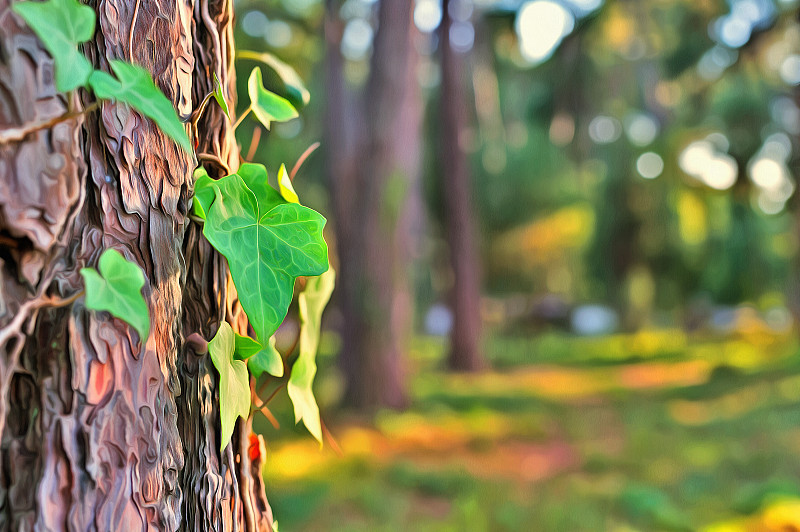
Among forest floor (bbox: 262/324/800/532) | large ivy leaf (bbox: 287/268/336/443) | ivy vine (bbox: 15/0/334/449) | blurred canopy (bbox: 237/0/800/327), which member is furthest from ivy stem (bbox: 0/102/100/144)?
blurred canopy (bbox: 237/0/800/327)

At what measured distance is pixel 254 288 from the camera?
0.64 meters

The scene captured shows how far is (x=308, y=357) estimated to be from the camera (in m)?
0.87

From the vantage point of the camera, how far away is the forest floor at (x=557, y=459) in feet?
9.66

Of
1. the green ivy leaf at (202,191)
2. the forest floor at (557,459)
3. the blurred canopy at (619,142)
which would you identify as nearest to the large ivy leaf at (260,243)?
the green ivy leaf at (202,191)

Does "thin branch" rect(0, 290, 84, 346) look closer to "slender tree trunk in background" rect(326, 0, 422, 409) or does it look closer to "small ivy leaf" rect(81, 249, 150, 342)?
"small ivy leaf" rect(81, 249, 150, 342)

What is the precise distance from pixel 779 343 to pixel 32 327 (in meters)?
10.5

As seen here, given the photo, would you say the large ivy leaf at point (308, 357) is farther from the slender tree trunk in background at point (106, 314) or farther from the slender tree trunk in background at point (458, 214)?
the slender tree trunk in background at point (458, 214)

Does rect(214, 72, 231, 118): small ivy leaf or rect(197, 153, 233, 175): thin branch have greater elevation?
rect(214, 72, 231, 118): small ivy leaf

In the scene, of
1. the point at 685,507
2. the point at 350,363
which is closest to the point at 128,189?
the point at 685,507

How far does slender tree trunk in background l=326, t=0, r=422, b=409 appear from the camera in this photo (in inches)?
184

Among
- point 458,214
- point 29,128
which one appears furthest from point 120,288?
point 458,214

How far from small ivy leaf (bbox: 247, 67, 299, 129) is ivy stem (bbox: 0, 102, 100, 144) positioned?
0.27 metres

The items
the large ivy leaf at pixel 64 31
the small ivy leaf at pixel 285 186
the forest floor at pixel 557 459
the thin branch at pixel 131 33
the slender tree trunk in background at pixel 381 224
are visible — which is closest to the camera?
the large ivy leaf at pixel 64 31

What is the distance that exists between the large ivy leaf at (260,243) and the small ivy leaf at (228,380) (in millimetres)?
49
